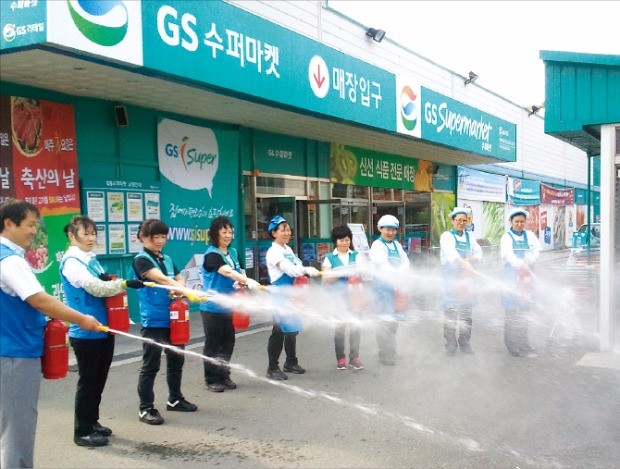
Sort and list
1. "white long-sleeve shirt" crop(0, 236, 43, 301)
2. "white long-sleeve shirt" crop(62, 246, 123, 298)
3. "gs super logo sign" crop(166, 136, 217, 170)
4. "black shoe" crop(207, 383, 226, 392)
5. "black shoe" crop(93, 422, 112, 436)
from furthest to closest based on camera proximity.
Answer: "gs super logo sign" crop(166, 136, 217, 170), "black shoe" crop(207, 383, 226, 392), "black shoe" crop(93, 422, 112, 436), "white long-sleeve shirt" crop(62, 246, 123, 298), "white long-sleeve shirt" crop(0, 236, 43, 301)

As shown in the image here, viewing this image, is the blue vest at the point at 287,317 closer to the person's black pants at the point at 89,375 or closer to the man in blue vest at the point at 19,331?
the person's black pants at the point at 89,375

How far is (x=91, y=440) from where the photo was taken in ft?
14.2

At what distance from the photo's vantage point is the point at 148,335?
15.7 feet

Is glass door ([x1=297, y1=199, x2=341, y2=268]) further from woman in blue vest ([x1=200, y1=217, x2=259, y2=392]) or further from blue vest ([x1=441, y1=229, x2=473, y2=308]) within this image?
woman in blue vest ([x1=200, y1=217, x2=259, y2=392])

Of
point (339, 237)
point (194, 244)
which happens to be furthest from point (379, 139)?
point (339, 237)

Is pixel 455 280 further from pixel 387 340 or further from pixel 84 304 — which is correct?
pixel 84 304

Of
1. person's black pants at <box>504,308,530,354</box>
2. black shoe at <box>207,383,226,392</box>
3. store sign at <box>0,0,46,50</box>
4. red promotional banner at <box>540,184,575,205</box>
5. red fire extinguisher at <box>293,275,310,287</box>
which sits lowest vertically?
black shoe at <box>207,383,226,392</box>

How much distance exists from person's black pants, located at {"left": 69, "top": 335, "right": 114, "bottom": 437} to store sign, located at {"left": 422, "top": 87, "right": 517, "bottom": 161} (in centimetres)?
1017

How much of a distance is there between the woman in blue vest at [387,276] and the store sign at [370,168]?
7584 millimetres

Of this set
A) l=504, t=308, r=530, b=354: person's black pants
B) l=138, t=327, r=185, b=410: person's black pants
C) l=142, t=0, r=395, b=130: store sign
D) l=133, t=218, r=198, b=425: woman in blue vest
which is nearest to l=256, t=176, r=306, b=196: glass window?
l=142, t=0, r=395, b=130: store sign

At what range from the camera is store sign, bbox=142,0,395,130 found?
702 cm

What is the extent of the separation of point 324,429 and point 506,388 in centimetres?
207

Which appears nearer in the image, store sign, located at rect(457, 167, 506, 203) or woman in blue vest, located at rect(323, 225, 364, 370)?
woman in blue vest, located at rect(323, 225, 364, 370)

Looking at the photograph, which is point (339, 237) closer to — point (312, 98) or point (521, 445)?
point (521, 445)
